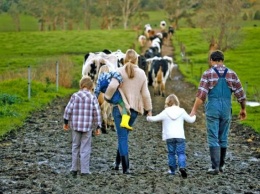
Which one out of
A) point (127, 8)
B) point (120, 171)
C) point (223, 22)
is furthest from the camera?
point (127, 8)

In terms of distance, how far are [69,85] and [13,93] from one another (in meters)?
7.48

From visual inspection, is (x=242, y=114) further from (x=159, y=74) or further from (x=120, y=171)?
(x=159, y=74)

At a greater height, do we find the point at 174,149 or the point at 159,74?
the point at 159,74

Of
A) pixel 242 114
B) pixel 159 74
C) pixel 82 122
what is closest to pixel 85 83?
pixel 82 122

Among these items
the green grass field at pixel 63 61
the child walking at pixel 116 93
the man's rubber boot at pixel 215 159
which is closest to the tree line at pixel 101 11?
the green grass field at pixel 63 61

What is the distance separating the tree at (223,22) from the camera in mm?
52750

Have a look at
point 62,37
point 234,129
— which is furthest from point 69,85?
point 62,37

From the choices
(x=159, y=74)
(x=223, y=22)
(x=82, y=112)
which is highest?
(x=223, y=22)

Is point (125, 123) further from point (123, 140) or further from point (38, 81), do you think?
point (38, 81)

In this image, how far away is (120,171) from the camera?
11031 millimetres

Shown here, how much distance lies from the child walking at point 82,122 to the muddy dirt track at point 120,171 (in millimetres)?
290

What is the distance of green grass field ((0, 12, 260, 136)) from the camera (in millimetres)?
21328

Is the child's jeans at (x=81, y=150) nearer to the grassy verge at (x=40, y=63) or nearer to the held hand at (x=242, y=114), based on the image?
the held hand at (x=242, y=114)

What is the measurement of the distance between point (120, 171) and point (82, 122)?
1.20 metres
